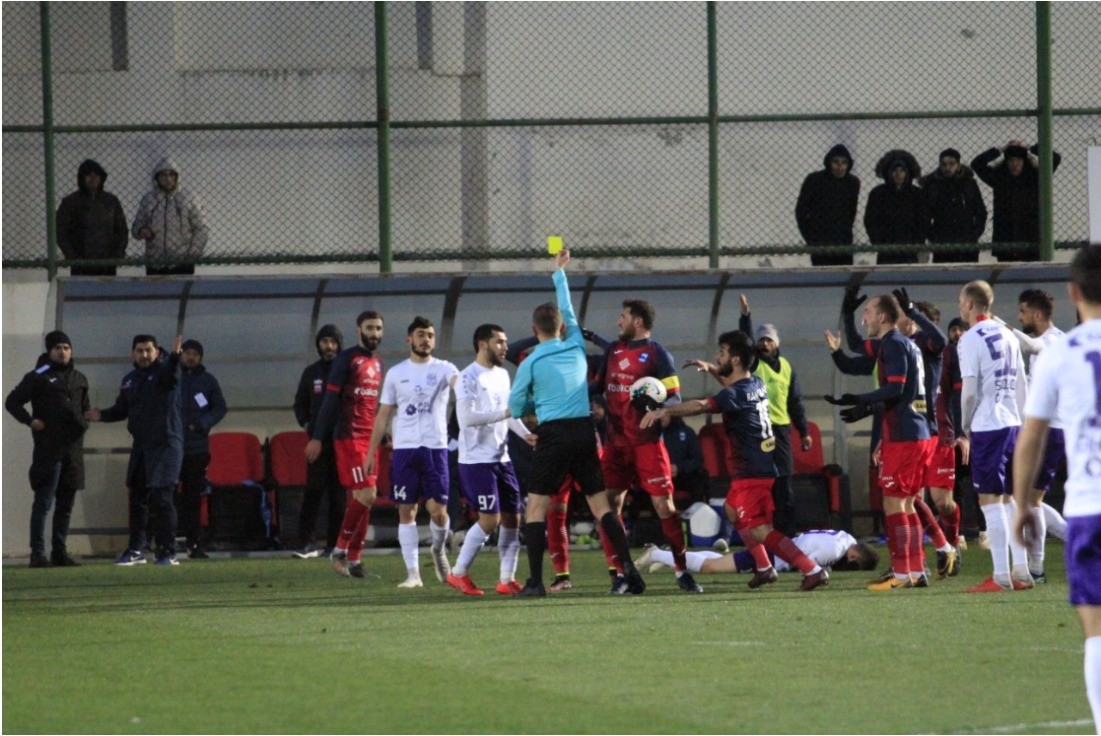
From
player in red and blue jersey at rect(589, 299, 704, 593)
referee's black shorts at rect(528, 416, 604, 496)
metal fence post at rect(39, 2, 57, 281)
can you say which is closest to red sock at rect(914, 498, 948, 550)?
player in red and blue jersey at rect(589, 299, 704, 593)

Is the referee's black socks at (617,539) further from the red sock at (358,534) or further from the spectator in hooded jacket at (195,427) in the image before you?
the spectator in hooded jacket at (195,427)

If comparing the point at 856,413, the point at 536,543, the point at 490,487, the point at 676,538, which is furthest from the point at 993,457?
the point at 490,487

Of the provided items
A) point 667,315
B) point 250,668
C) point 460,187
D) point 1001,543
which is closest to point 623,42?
point 460,187

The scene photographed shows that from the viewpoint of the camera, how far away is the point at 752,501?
474 inches

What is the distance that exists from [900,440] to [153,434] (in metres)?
7.54

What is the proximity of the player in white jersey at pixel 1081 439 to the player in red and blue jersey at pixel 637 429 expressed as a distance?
20.7 feet

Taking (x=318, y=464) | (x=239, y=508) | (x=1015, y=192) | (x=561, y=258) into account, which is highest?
(x=1015, y=192)

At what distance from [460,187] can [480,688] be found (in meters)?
14.2

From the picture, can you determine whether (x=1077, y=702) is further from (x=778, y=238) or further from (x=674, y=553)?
(x=778, y=238)

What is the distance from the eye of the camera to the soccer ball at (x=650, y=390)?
11.9 m

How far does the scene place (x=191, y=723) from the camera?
6500 millimetres

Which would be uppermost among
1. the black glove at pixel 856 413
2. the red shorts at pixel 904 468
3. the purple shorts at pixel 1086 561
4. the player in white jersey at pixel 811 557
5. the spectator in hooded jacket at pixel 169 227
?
the spectator in hooded jacket at pixel 169 227

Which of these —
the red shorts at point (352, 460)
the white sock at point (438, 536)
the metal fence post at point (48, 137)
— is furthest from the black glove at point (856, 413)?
the metal fence post at point (48, 137)

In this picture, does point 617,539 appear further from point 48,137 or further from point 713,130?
point 48,137
